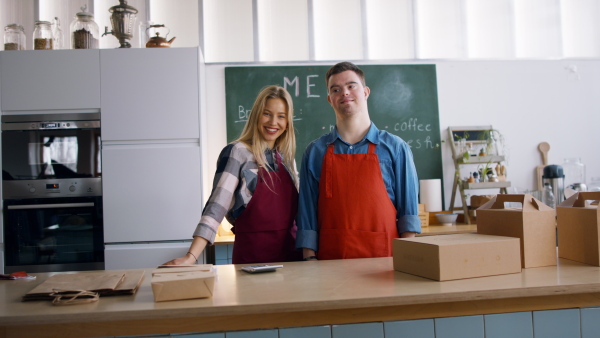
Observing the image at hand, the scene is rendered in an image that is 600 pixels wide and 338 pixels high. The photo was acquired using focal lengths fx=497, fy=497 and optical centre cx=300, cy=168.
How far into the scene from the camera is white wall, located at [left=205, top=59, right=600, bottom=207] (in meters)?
3.64

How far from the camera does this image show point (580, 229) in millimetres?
1480

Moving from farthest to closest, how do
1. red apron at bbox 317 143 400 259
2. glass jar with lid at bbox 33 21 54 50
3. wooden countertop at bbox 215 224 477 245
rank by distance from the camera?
glass jar with lid at bbox 33 21 54 50 → wooden countertop at bbox 215 224 477 245 → red apron at bbox 317 143 400 259

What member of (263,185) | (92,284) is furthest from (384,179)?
(92,284)

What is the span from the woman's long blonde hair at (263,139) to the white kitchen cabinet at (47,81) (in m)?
1.39

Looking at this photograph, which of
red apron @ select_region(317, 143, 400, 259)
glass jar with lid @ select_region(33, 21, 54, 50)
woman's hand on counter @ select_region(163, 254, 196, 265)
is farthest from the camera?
glass jar with lid @ select_region(33, 21, 54, 50)

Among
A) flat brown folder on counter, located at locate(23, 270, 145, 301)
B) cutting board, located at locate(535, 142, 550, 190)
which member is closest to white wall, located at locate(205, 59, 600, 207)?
cutting board, located at locate(535, 142, 550, 190)

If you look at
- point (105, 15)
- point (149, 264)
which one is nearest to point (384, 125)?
point (149, 264)

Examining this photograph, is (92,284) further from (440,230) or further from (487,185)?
(487,185)

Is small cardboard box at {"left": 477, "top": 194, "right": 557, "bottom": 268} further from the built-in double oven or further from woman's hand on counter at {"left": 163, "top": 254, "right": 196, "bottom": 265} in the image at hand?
the built-in double oven

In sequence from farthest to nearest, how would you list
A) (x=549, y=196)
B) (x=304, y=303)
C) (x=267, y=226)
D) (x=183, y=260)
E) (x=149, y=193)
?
(x=549, y=196), (x=149, y=193), (x=267, y=226), (x=183, y=260), (x=304, y=303)

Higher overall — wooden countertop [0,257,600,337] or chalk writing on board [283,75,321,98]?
chalk writing on board [283,75,321,98]

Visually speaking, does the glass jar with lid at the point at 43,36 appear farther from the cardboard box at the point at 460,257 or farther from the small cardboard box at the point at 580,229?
the small cardboard box at the point at 580,229

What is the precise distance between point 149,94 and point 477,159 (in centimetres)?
222

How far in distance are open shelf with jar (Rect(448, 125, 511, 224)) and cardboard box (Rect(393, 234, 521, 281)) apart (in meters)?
2.10
